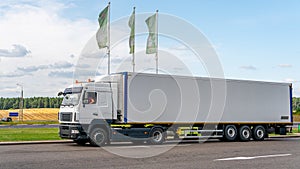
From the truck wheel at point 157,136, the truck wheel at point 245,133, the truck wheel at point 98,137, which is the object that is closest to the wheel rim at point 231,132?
the truck wheel at point 245,133

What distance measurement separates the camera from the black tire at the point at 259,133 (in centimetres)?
2653

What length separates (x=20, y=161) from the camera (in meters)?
13.3

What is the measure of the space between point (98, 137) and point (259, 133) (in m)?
11.1

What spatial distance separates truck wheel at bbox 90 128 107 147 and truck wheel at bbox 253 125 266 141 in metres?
10.3

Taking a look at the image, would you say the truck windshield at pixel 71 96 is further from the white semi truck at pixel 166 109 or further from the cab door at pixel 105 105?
the cab door at pixel 105 105

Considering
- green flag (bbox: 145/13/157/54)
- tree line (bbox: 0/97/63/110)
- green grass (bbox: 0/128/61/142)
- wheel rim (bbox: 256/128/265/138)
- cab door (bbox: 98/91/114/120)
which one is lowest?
green grass (bbox: 0/128/61/142)

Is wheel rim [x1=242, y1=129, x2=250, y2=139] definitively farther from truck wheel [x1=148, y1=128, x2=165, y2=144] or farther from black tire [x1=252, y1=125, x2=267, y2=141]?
truck wheel [x1=148, y1=128, x2=165, y2=144]

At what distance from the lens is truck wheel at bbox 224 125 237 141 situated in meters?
25.1

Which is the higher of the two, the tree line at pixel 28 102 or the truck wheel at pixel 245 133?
the tree line at pixel 28 102

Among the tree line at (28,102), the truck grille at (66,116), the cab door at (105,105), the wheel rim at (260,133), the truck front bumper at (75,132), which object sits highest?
the tree line at (28,102)

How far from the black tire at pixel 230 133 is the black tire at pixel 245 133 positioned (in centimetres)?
34

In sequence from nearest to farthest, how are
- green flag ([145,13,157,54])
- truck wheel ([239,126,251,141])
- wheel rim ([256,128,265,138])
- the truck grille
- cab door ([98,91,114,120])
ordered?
the truck grille, cab door ([98,91,114,120]), truck wheel ([239,126,251,141]), wheel rim ([256,128,265,138]), green flag ([145,13,157,54])

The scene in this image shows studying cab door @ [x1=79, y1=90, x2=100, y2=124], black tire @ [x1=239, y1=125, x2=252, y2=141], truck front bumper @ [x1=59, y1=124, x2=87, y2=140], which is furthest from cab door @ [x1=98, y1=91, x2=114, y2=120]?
black tire @ [x1=239, y1=125, x2=252, y2=141]

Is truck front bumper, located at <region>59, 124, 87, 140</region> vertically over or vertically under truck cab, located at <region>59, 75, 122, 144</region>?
under
